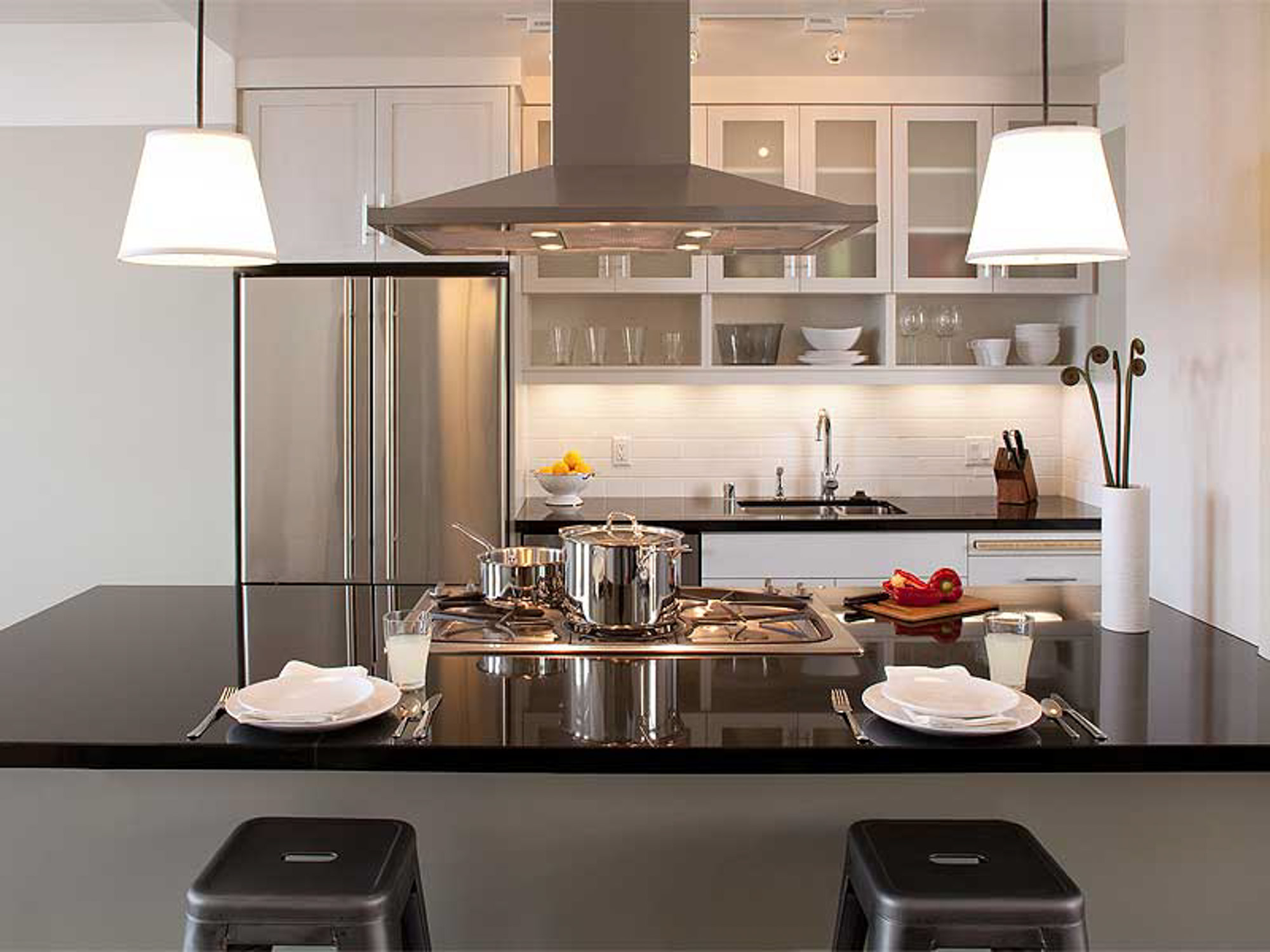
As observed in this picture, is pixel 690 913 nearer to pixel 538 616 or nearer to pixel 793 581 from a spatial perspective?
pixel 538 616

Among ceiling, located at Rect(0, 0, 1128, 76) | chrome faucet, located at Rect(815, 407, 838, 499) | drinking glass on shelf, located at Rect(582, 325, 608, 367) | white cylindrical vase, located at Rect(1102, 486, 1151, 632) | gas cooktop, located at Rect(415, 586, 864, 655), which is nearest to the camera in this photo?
gas cooktop, located at Rect(415, 586, 864, 655)

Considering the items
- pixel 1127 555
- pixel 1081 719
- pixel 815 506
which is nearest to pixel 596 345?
pixel 815 506

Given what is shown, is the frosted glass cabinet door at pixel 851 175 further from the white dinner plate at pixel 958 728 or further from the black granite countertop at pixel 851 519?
the white dinner plate at pixel 958 728

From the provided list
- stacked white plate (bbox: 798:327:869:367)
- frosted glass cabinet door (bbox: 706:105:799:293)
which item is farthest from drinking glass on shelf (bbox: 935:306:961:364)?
frosted glass cabinet door (bbox: 706:105:799:293)

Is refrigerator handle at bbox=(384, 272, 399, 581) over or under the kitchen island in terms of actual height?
over

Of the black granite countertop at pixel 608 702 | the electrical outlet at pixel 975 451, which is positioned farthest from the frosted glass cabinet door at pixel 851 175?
the black granite countertop at pixel 608 702

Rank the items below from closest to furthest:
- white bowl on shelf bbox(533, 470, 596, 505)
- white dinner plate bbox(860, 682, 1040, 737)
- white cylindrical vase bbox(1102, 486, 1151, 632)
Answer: white dinner plate bbox(860, 682, 1040, 737)
white cylindrical vase bbox(1102, 486, 1151, 632)
white bowl on shelf bbox(533, 470, 596, 505)

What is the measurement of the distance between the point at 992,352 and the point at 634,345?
1346mm

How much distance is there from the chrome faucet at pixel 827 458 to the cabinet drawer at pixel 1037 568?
764 mm

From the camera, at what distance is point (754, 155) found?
15.5 ft

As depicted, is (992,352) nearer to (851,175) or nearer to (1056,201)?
(851,175)

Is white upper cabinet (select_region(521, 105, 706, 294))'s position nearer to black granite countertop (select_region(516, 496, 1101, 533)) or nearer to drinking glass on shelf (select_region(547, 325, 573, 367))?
drinking glass on shelf (select_region(547, 325, 573, 367))

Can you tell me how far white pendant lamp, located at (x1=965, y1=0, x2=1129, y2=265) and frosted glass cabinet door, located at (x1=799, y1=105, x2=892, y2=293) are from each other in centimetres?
246

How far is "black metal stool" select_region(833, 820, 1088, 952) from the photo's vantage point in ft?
5.91
